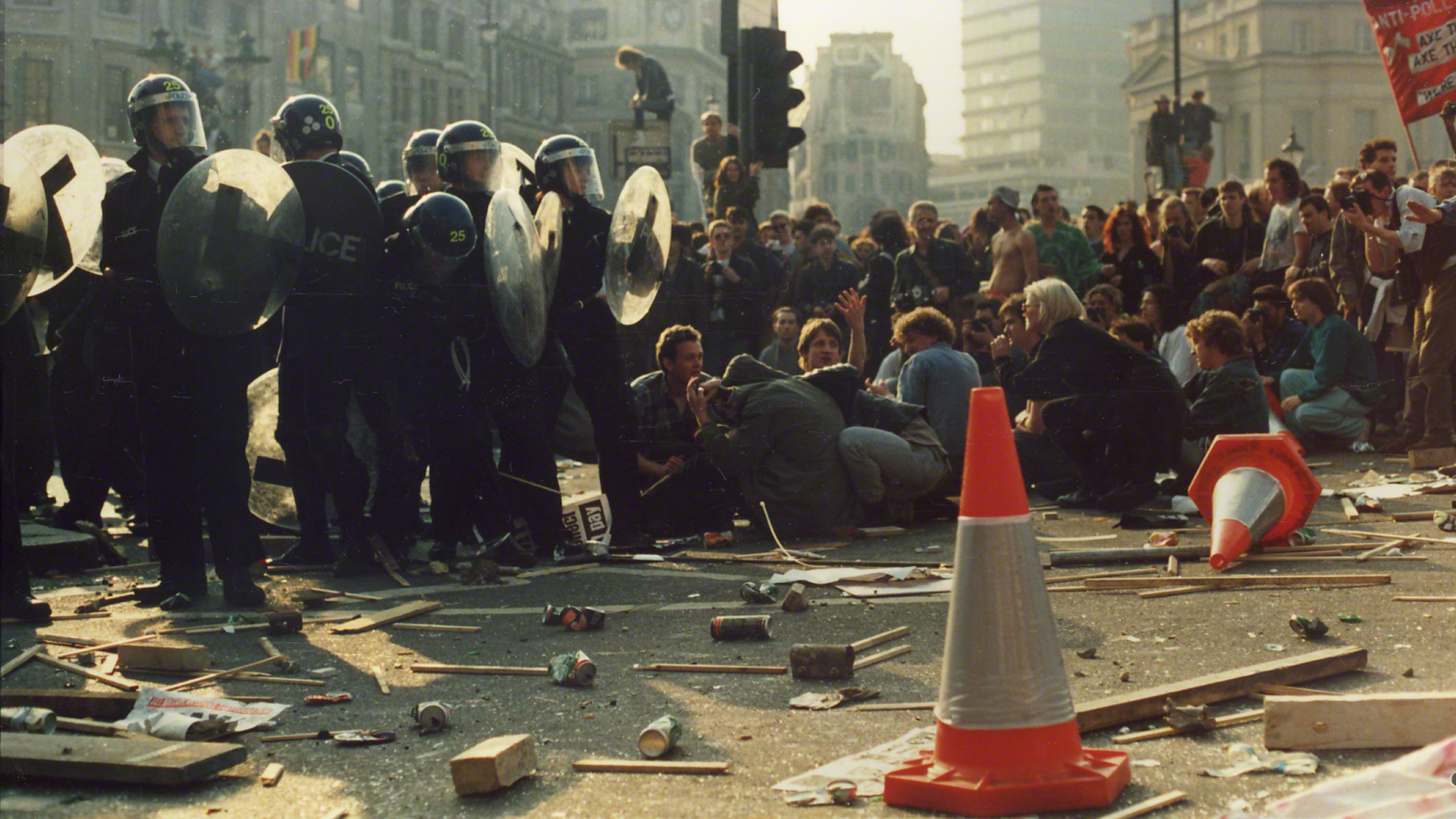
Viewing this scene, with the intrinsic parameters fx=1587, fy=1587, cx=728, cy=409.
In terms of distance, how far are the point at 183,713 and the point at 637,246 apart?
4755 mm

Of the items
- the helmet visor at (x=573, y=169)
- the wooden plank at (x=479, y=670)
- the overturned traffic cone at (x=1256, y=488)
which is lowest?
the wooden plank at (x=479, y=670)

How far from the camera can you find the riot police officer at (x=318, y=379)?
285 inches

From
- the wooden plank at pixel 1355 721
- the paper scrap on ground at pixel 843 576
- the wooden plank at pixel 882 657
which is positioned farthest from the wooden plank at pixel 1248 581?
the wooden plank at pixel 1355 721

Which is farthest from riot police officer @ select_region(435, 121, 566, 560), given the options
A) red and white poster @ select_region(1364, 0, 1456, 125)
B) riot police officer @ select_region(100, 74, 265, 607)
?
red and white poster @ select_region(1364, 0, 1456, 125)

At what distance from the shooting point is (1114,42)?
174m

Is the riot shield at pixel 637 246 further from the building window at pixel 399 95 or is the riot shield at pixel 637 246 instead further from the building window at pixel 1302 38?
the building window at pixel 1302 38

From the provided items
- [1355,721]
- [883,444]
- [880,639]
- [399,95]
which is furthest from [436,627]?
[399,95]

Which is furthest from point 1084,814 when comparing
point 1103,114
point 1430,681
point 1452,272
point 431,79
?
point 1103,114

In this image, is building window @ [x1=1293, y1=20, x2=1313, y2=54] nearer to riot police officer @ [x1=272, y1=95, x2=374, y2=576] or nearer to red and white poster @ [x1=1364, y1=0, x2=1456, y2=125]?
red and white poster @ [x1=1364, y1=0, x2=1456, y2=125]

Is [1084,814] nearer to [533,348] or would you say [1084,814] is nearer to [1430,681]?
[1430,681]

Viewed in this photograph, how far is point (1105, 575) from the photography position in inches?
268

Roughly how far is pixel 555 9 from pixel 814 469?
69.3m

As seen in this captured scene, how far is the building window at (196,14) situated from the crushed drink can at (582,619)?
145 ft

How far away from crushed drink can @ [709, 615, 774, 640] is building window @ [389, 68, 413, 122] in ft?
180
